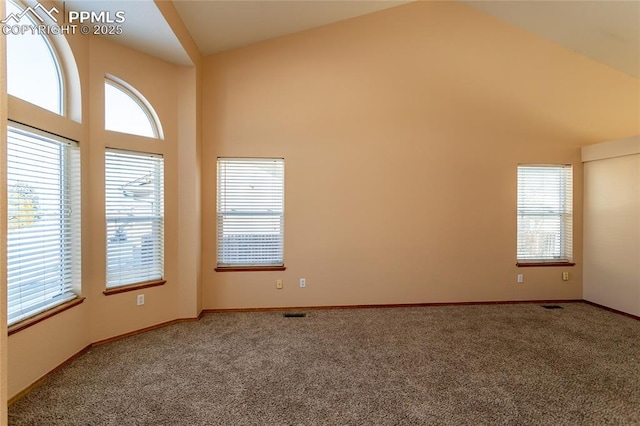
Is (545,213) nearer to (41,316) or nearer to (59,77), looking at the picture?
(41,316)

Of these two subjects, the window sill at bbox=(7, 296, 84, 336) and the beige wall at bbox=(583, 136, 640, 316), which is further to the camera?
the beige wall at bbox=(583, 136, 640, 316)

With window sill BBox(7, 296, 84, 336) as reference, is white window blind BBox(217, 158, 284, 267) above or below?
above

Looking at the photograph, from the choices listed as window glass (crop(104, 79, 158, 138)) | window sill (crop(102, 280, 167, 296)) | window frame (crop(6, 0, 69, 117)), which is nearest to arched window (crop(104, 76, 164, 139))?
window glass (crop(104, 79, 158, 138))

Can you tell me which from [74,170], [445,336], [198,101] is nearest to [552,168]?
[445,336]

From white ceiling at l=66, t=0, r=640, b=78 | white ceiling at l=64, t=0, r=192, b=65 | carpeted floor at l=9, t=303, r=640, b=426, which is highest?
white ceiling at l=66, t=0, r=640, b=78

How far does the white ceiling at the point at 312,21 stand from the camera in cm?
269

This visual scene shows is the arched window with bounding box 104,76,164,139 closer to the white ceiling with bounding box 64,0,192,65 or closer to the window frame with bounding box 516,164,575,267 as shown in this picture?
the white ceiling with bounding box 64,0,192,65

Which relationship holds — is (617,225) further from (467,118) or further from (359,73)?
(359,73)

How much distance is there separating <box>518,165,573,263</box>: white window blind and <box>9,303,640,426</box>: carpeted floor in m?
1.07

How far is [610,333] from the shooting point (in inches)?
124

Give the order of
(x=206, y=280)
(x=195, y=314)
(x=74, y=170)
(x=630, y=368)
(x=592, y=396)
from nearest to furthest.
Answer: (x=592, y=396) < (x=630, y=368) < (x=74, y=170) < (x=195, y=314) < (x=206, y=280)

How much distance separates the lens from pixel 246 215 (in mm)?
3752

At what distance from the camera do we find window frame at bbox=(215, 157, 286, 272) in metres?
3.71

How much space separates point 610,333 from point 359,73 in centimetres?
428
